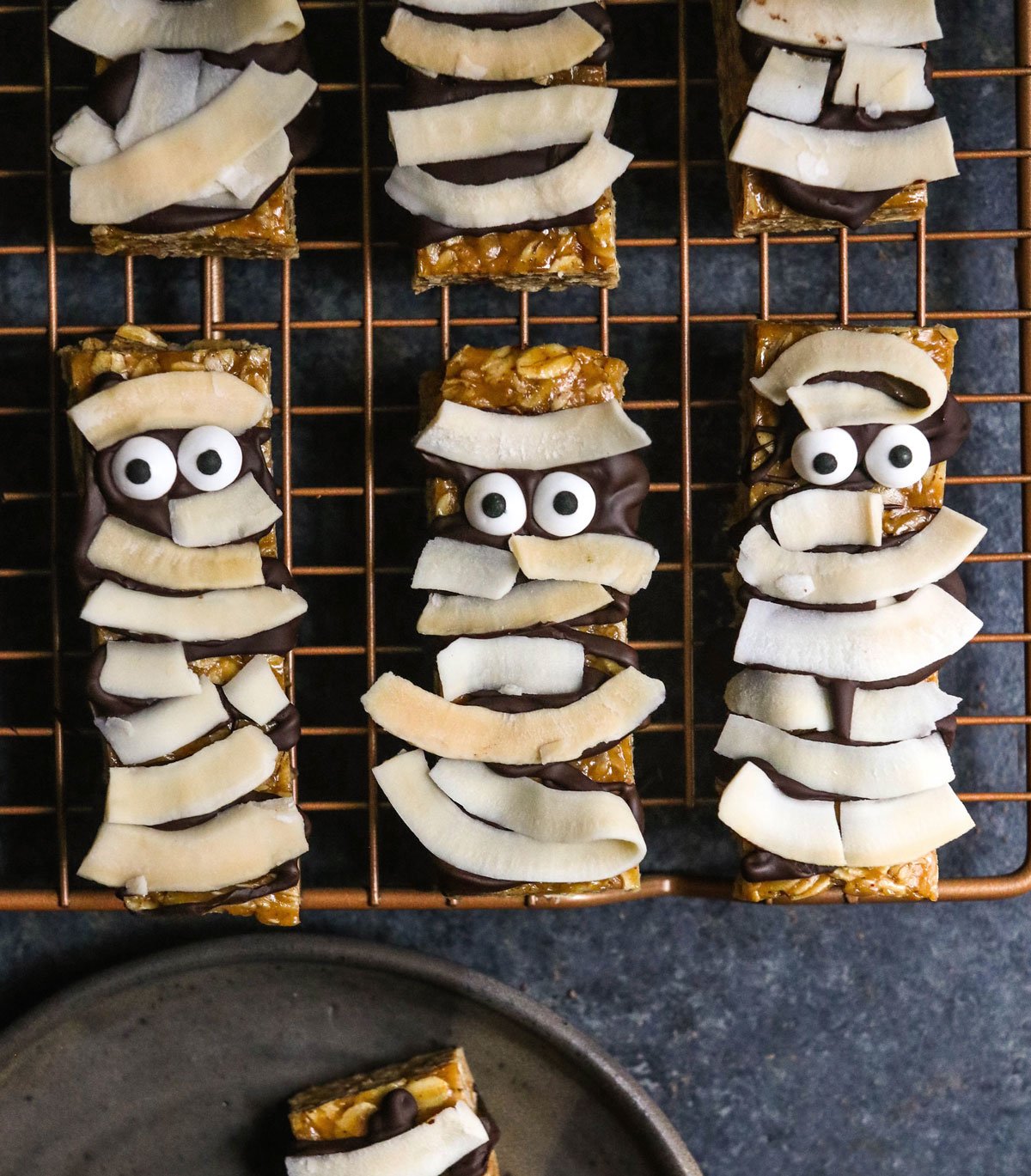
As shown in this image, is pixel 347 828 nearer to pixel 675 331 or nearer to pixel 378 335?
pixel 378 335

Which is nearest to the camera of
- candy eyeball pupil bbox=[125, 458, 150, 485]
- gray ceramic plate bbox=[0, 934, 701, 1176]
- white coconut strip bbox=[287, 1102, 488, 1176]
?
candy eyeball pupil bbox=[125, 458, 150, 485]

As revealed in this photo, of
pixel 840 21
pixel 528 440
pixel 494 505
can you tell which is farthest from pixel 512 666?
pixel 840 21

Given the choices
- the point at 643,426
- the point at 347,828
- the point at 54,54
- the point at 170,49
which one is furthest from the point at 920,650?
the point at 54,54

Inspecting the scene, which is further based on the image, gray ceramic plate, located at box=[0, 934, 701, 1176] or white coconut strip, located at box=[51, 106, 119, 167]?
gray ceramic plate, located at box=[0, 934, 701, 1176]

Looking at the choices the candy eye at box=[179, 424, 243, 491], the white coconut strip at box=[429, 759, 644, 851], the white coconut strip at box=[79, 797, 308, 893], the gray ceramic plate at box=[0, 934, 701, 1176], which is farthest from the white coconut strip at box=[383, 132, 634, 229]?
the gray ceramic plate at box=[0, 934, 701, 1176]

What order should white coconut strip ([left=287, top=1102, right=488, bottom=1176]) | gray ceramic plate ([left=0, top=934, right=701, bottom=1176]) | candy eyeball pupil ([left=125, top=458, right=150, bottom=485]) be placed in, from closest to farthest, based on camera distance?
1. candy eyeball pupil ([left=125, top=458, right=150, bottom=485])
2. white coconut strip ([left=287, top=1102, right=488, bottom=1176])
3. gray ceramic plate ([left=0, top=934, right=701, bottom=1176])

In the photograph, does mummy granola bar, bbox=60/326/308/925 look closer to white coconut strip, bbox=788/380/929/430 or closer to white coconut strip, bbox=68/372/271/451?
white coconut strip, bbox=68/372/271/451
